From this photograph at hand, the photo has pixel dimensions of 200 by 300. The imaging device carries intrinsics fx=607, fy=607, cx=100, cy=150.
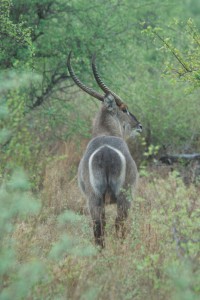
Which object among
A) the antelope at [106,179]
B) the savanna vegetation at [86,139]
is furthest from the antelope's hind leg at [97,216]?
the savanna vegetation at [86,139]

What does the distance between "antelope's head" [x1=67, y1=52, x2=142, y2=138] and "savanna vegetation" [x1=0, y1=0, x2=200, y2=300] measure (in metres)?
0.80

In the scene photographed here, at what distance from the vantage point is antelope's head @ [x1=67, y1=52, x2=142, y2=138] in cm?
757

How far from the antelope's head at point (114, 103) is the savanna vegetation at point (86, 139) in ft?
2.61

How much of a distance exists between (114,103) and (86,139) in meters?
3.27

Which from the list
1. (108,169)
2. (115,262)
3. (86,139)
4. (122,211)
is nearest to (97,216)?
(122,211)

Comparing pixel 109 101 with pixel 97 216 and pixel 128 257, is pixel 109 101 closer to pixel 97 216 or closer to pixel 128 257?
→ pixel 97 216

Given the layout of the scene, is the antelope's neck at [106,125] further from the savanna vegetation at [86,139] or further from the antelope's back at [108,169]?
the antelope's back at [108,169]

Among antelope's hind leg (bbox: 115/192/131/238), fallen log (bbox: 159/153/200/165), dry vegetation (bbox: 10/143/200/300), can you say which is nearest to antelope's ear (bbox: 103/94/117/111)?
dry vegetation (bbox: 10/143/200/300)

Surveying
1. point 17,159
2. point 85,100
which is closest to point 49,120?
point 85,100

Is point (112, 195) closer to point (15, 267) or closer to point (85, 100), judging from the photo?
point (15, 267)

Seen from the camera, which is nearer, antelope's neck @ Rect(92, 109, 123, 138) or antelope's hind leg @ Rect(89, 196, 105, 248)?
antelope's hind leg @ Rect(89, 196, 105, 248)

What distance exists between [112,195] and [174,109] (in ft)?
15.4

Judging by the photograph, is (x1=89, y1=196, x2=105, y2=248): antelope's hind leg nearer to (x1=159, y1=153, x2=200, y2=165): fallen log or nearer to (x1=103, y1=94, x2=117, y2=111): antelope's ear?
(x1=103, y1=94, x2=117, y2=111): antelope's ear

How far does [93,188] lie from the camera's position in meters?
6.18
